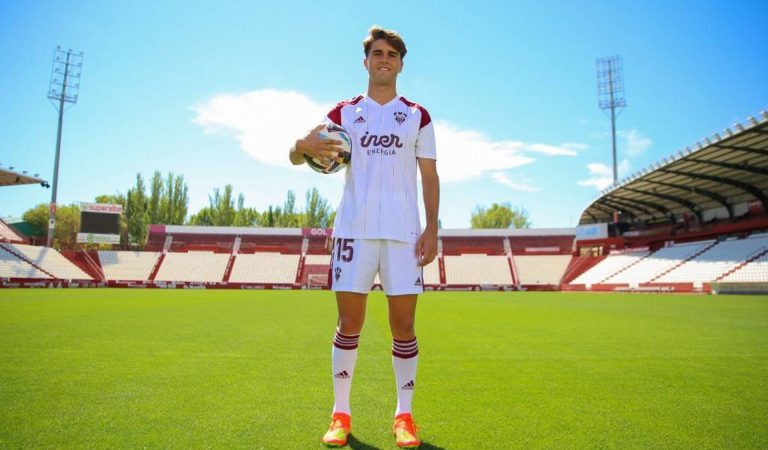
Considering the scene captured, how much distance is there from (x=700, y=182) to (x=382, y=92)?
129 ft

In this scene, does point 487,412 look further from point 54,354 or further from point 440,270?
point 440,270

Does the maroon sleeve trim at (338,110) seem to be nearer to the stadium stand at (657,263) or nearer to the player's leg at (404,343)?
the player's leg at (404,343)

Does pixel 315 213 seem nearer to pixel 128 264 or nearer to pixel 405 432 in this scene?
pixel 128 264

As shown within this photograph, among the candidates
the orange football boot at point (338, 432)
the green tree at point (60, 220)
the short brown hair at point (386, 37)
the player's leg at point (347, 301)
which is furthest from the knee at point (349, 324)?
the green tree at point (60, 220)

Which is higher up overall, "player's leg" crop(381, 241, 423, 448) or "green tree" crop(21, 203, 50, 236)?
"green tree" crop(21, 203, 50, 236)

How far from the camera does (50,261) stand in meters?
38.3

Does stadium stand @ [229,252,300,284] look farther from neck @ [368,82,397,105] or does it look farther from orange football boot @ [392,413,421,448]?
orange football boot @ [392,413,421,448]

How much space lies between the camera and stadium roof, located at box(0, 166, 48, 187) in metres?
28.3

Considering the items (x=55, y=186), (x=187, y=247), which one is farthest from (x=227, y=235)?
(x=55, y=186)

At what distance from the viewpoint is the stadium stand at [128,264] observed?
42531 mm

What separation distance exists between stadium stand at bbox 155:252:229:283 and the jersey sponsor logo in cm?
4384

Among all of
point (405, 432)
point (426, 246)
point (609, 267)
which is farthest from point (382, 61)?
point (609, 267)

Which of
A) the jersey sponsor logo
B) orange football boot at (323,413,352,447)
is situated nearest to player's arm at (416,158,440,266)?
the jersey sponsor logo

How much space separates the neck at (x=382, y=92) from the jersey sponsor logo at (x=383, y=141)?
303 millimetres
